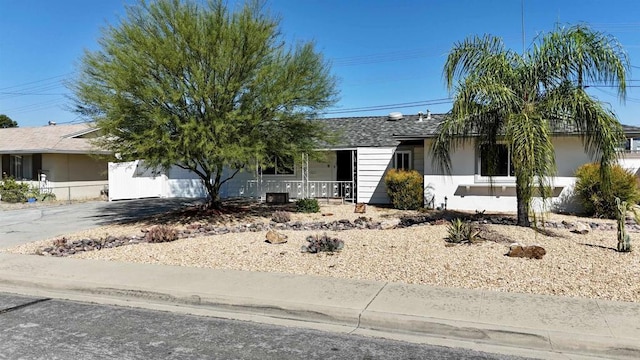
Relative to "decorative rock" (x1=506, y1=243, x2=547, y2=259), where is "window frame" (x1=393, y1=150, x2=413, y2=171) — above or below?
above

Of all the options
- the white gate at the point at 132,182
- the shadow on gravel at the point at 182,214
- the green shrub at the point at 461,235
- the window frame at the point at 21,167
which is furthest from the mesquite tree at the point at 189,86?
the window frame at the point at 21,167

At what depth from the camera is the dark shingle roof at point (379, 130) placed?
666 inches

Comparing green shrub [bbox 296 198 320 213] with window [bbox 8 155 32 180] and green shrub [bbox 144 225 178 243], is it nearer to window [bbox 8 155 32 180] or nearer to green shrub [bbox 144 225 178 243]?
green shrub [bbox 144 225 178 243]

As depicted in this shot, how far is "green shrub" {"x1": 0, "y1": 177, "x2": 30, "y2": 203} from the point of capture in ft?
70.8

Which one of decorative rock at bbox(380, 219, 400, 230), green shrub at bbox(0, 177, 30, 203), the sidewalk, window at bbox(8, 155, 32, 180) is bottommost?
the sidewalk

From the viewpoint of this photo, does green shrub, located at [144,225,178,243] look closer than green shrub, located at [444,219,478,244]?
No

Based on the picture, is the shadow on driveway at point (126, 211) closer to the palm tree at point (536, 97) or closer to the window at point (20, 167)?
the window at point (20, 167)

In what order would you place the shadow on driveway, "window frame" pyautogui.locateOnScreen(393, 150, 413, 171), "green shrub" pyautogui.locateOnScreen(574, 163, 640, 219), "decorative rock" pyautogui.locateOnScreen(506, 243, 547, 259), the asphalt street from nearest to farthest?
the asphalt street, "decorative rock" pyautogui.locateOnScreen(506, 243, 547, 259), "green shrub" pyautogui.locateOnScreen(574, 163, 640, 219), the shadow on driveway, "window frame" pyautogui.locateOnScreen(393, 150, 413, 171)

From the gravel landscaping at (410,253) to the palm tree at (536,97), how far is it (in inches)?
54.5

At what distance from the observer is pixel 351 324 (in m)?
5.40

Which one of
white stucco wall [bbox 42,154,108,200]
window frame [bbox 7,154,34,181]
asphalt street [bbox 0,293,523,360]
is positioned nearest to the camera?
asphalt street [bbox 0,293,523,360]

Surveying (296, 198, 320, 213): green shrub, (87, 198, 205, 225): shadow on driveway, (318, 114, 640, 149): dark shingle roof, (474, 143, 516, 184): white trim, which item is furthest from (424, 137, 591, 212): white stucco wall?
(87, 198, 205, 225): shadow on driveway

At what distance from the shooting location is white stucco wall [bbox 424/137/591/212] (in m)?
14.7

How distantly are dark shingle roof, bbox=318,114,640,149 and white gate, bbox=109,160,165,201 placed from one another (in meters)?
9.19
